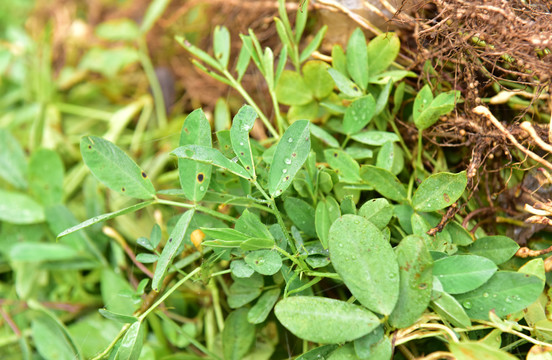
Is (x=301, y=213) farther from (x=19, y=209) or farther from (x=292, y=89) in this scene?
(x=19, y=209)

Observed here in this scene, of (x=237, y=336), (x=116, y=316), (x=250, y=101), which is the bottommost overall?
(x=237, y=336)

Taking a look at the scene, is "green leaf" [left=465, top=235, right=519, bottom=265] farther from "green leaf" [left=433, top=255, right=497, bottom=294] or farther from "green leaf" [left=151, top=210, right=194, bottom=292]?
"green leaf" [left=151, top=210, right=194, bottom=292]

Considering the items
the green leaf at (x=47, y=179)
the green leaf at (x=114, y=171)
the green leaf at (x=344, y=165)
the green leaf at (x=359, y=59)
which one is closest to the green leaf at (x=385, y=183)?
the green leaf at (x=344, y=165)

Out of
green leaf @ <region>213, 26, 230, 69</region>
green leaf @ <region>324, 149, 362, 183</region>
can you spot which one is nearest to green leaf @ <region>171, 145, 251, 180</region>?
green leaf @ <region>324, 149, 362, 183</region>

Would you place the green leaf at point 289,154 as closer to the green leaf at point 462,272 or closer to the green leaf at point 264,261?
the green leaf at point 264,261

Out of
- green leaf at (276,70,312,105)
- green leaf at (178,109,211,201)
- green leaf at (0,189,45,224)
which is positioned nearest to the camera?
green leaf at (178,109,211,201)

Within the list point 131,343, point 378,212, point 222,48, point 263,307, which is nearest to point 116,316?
point 131,343
